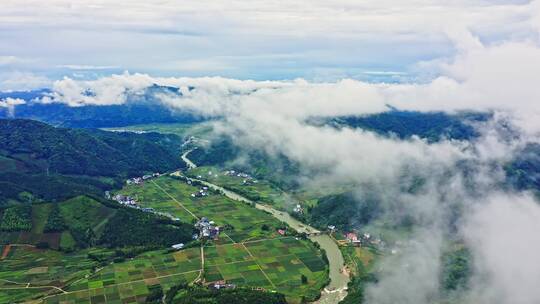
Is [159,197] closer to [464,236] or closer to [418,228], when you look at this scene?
[418,228]

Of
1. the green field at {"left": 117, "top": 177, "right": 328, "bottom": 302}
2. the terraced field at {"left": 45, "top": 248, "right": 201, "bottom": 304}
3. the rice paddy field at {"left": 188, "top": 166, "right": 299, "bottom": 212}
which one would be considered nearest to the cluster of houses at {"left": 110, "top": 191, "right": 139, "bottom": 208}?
the green field at {"left": 117, "top": 177, "right": 328, "bottom": 302}

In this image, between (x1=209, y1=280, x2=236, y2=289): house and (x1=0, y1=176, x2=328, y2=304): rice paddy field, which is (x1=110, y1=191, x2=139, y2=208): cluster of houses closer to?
(x1=0, y1=176, x2=328, y2=304): rice paddy field

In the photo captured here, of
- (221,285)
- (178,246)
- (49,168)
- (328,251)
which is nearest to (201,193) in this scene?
(178,246)

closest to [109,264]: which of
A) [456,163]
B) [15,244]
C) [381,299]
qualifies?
[15,244]

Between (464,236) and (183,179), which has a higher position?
(464,236)

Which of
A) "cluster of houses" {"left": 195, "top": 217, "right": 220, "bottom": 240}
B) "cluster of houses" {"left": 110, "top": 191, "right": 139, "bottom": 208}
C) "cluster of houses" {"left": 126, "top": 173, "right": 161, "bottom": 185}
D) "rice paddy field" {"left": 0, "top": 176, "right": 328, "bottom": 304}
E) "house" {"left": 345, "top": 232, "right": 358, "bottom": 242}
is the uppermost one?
"rice paddy field" {"left": 0, "top": 176, "right": 328, "bottom": 304}

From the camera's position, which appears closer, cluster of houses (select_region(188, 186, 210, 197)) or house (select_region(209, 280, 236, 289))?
house (select_region(209, 280, 236, 289))

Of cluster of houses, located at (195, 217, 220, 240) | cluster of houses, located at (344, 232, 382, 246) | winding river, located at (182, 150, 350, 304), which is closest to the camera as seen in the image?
winding river, located at (182, 150, 350, 304)
